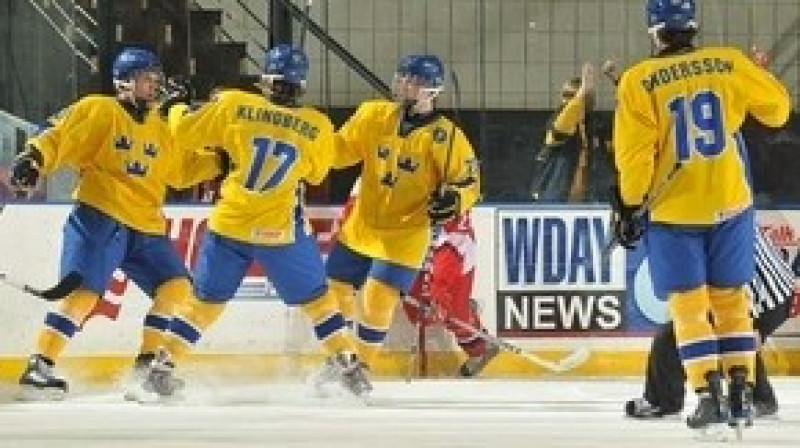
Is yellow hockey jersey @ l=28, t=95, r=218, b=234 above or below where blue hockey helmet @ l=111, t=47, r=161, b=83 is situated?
below

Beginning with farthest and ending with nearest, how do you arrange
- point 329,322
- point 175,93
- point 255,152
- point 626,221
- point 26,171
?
point 175,93
point 329,322
point 255,152
point 26,171
point 626,221

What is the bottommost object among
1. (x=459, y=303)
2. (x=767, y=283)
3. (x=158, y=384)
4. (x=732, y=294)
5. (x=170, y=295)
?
(x=459, y=303)

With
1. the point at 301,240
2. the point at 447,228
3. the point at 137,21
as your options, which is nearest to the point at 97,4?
the point at 137,21

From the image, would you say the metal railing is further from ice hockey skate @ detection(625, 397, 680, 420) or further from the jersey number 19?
the jersey number 19

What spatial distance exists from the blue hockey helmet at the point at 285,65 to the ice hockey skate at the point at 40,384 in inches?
53.4

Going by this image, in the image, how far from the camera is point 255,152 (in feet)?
20.4

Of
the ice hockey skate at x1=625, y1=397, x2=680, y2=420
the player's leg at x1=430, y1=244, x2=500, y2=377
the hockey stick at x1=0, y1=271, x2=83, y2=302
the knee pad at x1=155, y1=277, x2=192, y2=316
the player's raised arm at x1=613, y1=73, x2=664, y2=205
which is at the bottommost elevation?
the player's leg at x1=430, y1=244, x2=500, y2=377

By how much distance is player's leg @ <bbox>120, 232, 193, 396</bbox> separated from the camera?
6.46 meters

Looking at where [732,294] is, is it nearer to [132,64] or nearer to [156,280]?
[156,280]

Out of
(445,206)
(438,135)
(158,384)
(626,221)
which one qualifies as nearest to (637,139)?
(626,221)

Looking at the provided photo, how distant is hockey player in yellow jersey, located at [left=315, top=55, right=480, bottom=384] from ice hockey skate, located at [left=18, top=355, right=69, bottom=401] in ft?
3.77

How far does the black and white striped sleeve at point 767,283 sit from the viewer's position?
6121 millimetres

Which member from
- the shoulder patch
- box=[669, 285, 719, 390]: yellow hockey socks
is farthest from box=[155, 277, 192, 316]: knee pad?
box=[669, 285, 719, 390]: yellow hockey socks

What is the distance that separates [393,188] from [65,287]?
1.30 metres
